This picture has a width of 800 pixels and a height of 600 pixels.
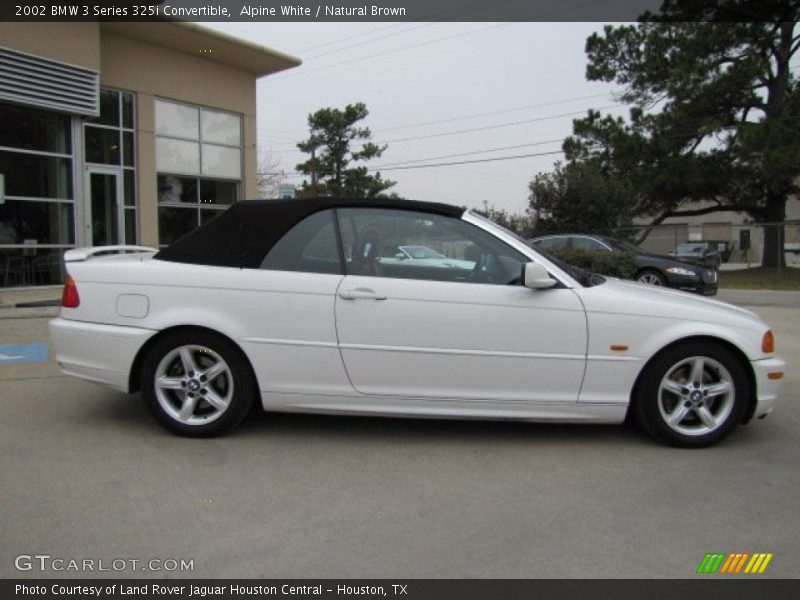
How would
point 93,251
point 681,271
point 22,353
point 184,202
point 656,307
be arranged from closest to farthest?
point 656,307 < point 93,251 < point 22,353 < point 681,271 < point 184,202

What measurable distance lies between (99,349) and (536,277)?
117 inches

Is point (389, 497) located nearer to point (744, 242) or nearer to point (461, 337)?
point (461, 337)

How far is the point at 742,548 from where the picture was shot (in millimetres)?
3133

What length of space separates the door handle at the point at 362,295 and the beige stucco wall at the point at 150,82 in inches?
568

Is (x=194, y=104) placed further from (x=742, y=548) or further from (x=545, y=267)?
(x=742, y=548)

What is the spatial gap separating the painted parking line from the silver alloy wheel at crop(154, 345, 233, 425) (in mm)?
3405

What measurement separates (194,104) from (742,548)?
1839 centimetres

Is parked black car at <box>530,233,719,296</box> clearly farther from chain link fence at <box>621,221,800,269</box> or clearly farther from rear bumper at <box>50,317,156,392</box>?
rear bumper at <box>50,317,156,392</box>

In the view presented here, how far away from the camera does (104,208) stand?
652 inches

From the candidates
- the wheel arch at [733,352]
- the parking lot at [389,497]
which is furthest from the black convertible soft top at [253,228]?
the wheel arch at [733,352]

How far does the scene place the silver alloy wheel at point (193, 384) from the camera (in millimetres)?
4492

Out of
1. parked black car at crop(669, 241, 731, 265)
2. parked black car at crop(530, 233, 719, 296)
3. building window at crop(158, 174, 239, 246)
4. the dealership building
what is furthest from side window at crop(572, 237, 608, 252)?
parked black car at crop(669, 241, 731, 265)

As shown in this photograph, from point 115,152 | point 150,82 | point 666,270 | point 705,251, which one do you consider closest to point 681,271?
point 666,270

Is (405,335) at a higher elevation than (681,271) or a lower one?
lower
